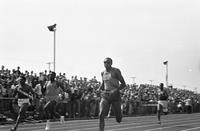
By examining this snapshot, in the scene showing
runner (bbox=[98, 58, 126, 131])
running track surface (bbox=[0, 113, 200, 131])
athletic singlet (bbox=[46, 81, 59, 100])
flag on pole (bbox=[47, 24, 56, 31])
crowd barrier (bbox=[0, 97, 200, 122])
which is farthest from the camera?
flag on pole (bbox=[47, 24, 56, 31])

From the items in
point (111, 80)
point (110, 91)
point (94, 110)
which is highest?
point (111, 80)

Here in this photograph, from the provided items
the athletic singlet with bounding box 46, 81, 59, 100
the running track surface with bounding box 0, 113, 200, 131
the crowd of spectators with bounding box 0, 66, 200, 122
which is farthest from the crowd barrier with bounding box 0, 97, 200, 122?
the athletic singlet with bounding box 46, 81, 59, 100

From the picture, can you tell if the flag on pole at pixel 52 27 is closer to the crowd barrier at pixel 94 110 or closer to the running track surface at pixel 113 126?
the crowd barrier at pixel 94 110

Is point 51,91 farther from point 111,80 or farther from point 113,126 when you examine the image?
point 111,80

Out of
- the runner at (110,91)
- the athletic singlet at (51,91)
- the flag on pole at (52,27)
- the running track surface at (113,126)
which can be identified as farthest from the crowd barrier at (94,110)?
the runner at (110,91)

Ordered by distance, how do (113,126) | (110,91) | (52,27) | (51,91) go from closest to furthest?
(110,91) < (51,91) < (113,126) < (52,27)

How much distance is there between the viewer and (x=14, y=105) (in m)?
22.4

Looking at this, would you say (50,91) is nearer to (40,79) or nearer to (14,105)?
(14,105)

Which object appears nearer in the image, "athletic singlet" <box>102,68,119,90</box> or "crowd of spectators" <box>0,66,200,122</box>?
"athletic singlet" <box>102,68,119,90</box>

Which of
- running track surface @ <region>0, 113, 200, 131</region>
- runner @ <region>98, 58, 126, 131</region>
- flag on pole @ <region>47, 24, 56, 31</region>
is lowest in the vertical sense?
running track surface @ <region>0, 113, 200, 131</region>

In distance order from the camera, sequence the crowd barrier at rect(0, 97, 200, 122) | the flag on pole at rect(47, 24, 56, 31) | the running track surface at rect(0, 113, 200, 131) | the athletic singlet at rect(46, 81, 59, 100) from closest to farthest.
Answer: the running track surface at rect(0, 113, 200, 131) < the athletic singlet at rect(46, 81, 59, 100) < the crowd barrier at rect(0, 97, 200, 122) < the flag on pole at rect(47, 24, 56, 31)

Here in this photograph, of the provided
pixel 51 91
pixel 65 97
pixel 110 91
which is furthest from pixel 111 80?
pixel 65 97

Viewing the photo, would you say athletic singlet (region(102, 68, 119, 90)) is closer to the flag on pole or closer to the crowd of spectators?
the crowd of spectators

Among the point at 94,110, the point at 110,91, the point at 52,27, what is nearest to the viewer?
the point at 110,91
